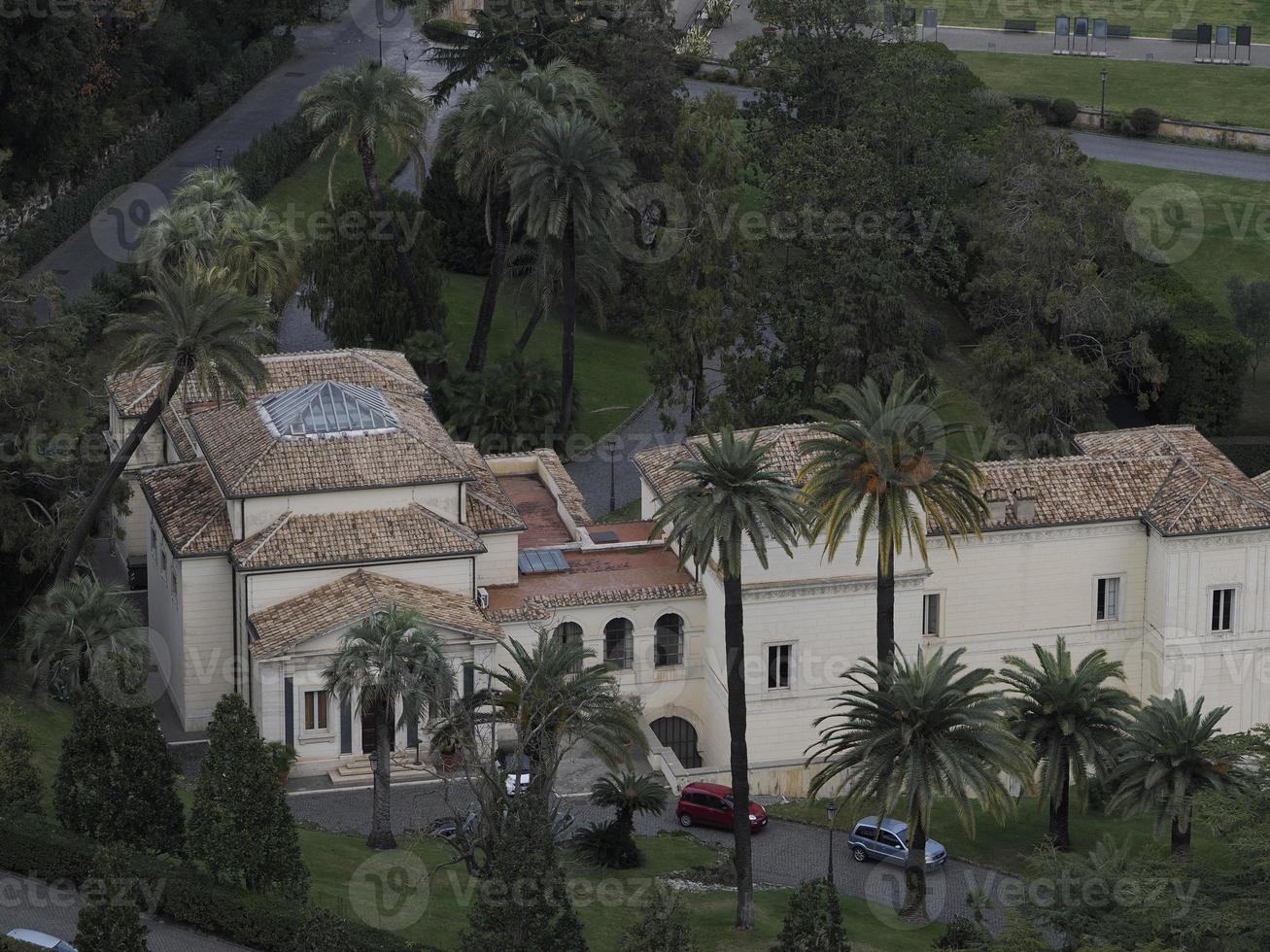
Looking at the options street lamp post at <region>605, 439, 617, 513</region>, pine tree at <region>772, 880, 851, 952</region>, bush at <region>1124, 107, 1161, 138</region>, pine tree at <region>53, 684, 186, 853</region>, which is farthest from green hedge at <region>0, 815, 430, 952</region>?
bush at <region>1124, 107, 1161, 138</region>

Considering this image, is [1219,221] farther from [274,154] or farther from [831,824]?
[831,824]

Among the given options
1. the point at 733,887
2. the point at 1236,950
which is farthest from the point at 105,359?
the point at 1236,950

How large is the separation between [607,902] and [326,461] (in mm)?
18247

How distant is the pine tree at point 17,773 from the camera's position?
65.3m

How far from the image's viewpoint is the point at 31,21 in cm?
10125

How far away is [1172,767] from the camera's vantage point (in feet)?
236

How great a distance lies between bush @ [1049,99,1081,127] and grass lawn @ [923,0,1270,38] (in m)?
17.0

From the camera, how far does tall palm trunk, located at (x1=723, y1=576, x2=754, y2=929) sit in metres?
69.6

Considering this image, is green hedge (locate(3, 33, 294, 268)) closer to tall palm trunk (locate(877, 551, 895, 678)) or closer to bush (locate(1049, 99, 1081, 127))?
bush (locate(1049, 99, 1081, 127))

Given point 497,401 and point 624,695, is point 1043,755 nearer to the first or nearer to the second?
point 624,695

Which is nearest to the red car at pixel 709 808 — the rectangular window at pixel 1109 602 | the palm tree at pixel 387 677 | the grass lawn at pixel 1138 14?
the palm tree at pixel 387 677

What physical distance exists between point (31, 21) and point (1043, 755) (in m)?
53.3

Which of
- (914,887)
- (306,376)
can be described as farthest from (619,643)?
(306,376)

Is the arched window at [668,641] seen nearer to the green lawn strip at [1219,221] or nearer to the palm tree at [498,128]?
the palm tree at [498,128]
